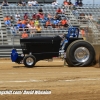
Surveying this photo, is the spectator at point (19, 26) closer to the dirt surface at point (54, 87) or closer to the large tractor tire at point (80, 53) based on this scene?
the large tractor tire at point (80, 53)

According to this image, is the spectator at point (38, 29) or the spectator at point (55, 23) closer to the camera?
the spectator at point (38, 29)

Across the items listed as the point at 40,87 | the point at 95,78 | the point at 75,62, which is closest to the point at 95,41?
the point at 75,62

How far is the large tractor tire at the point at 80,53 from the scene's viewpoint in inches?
500

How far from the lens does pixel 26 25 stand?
74.2 ft

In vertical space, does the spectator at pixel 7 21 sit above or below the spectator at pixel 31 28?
above

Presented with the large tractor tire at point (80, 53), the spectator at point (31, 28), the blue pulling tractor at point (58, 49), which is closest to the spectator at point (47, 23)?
the spectator at point (31, 28)

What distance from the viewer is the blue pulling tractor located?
12797 millimetres

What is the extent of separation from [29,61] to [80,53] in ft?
6.31

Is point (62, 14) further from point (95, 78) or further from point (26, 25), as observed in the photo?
point (95, 78)

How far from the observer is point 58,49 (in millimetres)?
13008

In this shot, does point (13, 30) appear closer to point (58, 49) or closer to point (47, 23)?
point (47, 23)

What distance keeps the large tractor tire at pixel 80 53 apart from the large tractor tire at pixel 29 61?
1.27m

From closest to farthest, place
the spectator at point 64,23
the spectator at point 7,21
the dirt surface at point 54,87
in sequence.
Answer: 1. the dirt surface at point 54,87
2. the spectator at point 7,21
3. the spectator at point 64,23

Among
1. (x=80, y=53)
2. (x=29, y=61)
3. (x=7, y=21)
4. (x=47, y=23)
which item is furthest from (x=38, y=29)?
(x=80, y=53)
